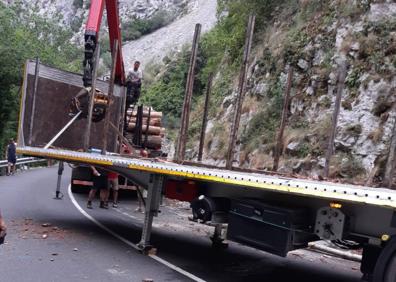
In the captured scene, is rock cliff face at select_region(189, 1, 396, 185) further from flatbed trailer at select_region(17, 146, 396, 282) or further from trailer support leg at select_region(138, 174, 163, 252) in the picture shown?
flatbed trailer at select_region(17, 146, 396, 282)

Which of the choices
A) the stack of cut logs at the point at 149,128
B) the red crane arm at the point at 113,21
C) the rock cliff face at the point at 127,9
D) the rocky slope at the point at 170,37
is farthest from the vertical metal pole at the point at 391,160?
the rock cliff face at the point at 127,9

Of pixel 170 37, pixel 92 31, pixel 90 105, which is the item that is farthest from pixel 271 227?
pixel 170 37

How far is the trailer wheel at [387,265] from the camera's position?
4.82m

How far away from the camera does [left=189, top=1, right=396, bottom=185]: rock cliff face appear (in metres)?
13.1

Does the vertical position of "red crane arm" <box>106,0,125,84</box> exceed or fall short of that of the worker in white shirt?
it exceeds it

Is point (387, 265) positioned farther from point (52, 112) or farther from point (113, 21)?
point (113, 21)

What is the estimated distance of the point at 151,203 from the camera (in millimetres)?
8555

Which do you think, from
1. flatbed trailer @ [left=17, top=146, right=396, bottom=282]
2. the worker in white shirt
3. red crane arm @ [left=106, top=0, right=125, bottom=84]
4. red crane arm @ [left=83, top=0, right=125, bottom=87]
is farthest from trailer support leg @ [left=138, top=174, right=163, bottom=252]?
the worker in white shirt

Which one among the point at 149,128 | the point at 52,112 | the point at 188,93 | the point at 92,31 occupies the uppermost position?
the point at 92,31

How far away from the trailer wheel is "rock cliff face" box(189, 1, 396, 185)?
24.4 feet

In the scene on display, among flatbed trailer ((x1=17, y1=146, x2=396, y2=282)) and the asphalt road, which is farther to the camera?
the asphalt road

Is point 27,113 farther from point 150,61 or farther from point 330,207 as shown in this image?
point 150,61

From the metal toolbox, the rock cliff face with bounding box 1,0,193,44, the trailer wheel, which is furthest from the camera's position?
the rock cliff face with bounding box 1,0,193,44

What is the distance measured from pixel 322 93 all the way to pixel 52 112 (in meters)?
8.12
